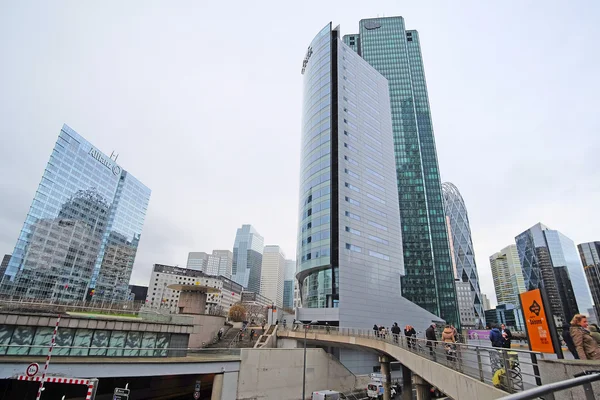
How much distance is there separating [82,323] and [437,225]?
10666 centimetres

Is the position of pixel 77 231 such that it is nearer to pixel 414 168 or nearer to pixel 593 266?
pixel 414 168

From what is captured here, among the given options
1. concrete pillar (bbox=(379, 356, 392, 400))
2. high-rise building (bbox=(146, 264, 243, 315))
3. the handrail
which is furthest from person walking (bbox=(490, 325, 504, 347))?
high-rise building (bbox=(146, 264, 243, 315))

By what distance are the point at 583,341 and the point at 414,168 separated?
112 meters

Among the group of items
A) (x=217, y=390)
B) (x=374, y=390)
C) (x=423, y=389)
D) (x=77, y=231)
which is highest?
(x=77, y=231)

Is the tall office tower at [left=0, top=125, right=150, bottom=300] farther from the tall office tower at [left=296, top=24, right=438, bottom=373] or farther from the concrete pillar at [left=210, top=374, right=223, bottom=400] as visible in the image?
the concrete pillar at [left=210, top=374, right=223, bottom=400]

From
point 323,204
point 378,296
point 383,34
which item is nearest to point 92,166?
point 323,204

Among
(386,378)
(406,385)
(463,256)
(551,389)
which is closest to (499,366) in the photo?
(551,389)

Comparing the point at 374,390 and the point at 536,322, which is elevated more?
the point at 536,322

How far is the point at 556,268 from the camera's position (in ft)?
513

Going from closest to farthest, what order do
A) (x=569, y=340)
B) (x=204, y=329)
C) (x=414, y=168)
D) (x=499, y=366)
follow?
(x=569, y=340) → (x=499, y=366) → (x=204, y=329) → (x=414, y=168)

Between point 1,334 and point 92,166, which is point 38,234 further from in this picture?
point 1,334

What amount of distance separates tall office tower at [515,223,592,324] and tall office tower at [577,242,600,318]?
13.6 metres

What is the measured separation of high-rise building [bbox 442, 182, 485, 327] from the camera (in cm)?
15962

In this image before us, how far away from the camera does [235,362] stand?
26.2m
